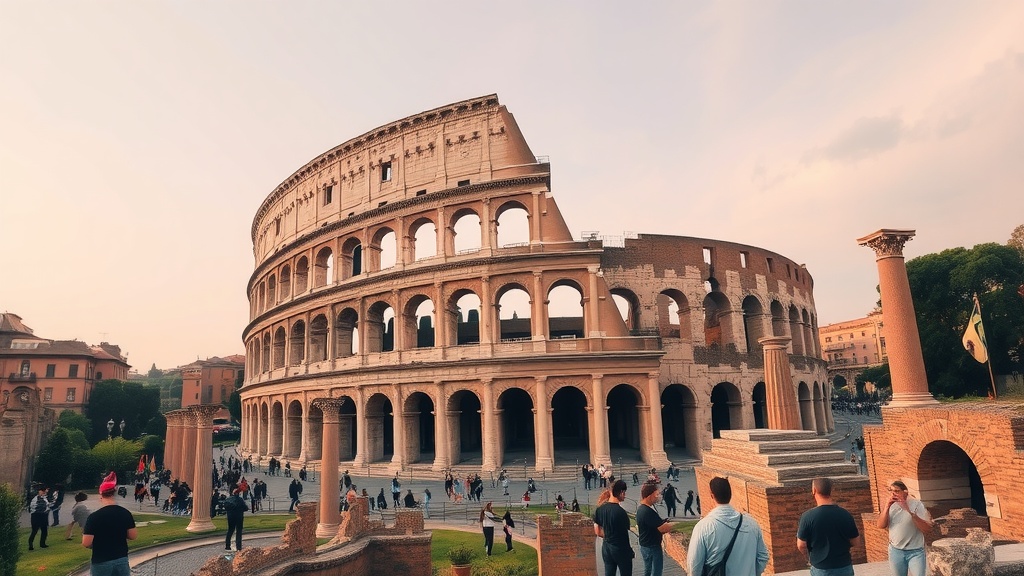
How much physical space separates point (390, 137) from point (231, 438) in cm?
4699

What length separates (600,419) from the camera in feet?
80.6

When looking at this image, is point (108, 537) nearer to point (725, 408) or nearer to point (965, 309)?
point (725, 408)

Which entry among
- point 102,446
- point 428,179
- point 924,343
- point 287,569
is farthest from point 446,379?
point 924,343

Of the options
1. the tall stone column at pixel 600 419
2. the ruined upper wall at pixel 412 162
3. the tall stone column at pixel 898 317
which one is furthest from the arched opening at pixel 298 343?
the tall stone column at pixel 898 317

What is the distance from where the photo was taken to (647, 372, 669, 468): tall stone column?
80.0 ft

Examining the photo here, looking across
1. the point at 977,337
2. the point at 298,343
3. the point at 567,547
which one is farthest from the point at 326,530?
the point at 298,343

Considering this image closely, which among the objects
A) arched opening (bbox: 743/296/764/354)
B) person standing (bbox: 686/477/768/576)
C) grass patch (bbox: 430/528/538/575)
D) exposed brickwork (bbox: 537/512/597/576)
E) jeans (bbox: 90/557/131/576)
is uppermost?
arched opening (bbox: 743/296/764/354)

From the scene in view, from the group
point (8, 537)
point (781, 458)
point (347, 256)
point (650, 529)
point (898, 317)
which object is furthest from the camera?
point (347, 256)

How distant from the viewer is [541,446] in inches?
961

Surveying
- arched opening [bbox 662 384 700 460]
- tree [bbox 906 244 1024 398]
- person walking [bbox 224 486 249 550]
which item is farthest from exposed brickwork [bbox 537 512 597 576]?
tree [bbox 906 244 1024 398]

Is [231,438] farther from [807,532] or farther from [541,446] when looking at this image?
[807,532]

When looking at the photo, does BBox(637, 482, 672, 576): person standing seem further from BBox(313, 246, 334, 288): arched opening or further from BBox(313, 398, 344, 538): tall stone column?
BBox(313, 246, 334, 288): arched opening

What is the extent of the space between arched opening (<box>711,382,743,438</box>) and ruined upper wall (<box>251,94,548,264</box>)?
602 inches

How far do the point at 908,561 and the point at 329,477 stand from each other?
13310mm
